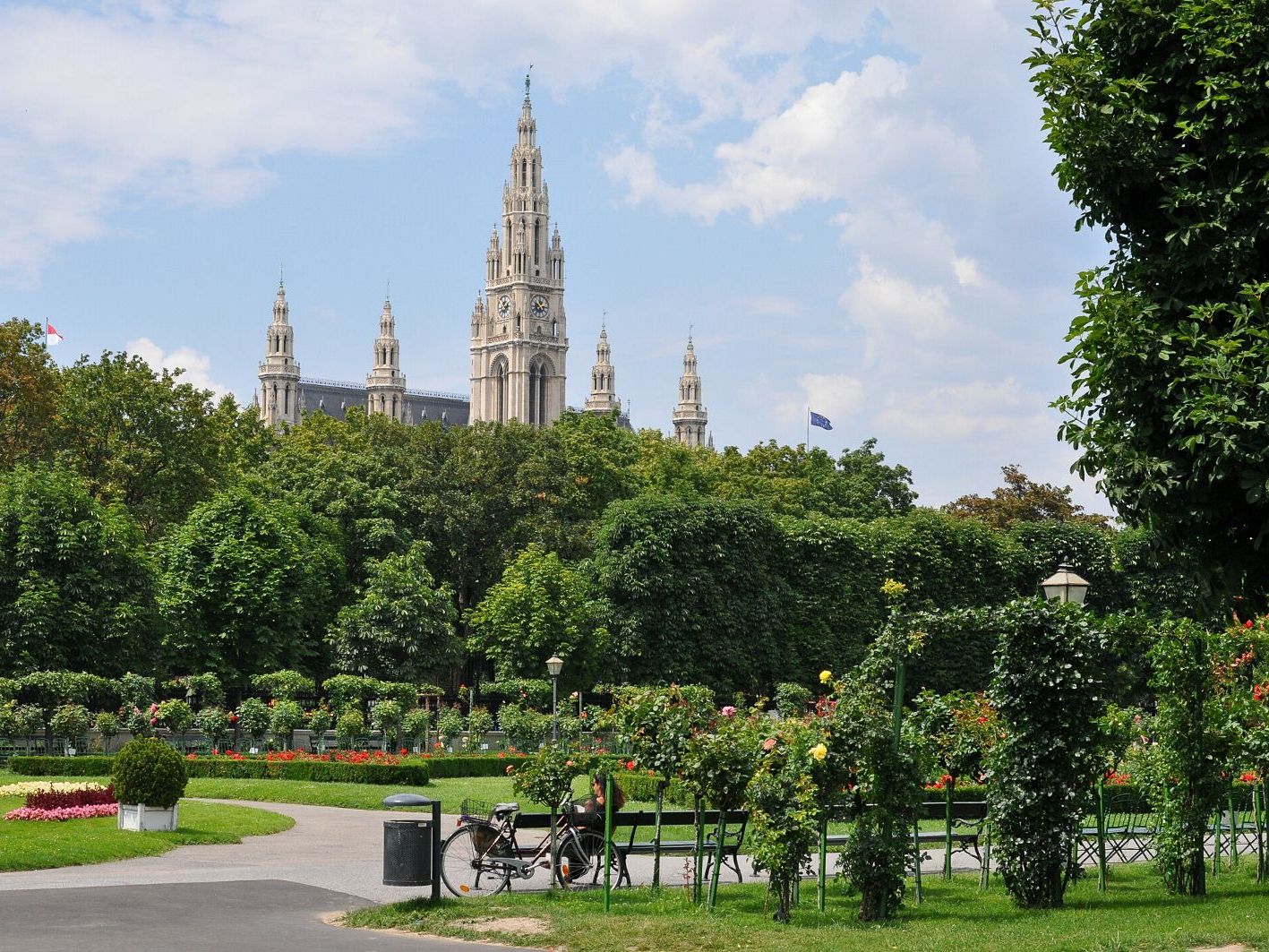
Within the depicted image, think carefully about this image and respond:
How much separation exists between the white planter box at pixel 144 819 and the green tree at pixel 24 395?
3169 cm

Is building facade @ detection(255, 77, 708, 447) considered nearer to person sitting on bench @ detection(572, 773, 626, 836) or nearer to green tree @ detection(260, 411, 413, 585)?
green tree @ detection(260, 411, 413, 585)

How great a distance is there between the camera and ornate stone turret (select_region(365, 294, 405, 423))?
180500 mm

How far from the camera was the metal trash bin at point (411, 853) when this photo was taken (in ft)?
49.3

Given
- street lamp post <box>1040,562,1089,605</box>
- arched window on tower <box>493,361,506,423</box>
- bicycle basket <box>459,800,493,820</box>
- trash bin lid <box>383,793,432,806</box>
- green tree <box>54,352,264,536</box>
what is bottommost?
bicycle basket <box>459,800,493,820</box>

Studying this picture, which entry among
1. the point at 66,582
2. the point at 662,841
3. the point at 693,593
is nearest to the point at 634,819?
the point at 662,841

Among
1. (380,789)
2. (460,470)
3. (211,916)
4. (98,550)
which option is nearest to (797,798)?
(211,916)

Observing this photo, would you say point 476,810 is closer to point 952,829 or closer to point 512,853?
point 512,853

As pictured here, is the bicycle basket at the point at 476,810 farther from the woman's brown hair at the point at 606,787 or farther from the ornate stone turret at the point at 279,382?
the ornate stone turret at the point at 279,382

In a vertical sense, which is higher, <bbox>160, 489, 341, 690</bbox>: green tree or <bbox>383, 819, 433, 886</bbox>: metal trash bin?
<bbox>160, 489, 341, 690</bbox>: green tree

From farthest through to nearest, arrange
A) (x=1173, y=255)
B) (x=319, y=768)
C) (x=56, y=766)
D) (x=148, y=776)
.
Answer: (x=319, y=768)
(x=56, y=766)
(x=148, y=776)
(x=1173, y=255)

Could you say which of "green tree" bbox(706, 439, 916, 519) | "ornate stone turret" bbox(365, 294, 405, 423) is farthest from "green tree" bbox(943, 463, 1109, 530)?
"ornate stone turret" bbox(365, 294, 405, 423)

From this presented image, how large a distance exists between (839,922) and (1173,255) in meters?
6.66

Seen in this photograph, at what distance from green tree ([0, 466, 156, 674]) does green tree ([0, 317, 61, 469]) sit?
8.32 meters

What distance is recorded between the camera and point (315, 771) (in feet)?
107
